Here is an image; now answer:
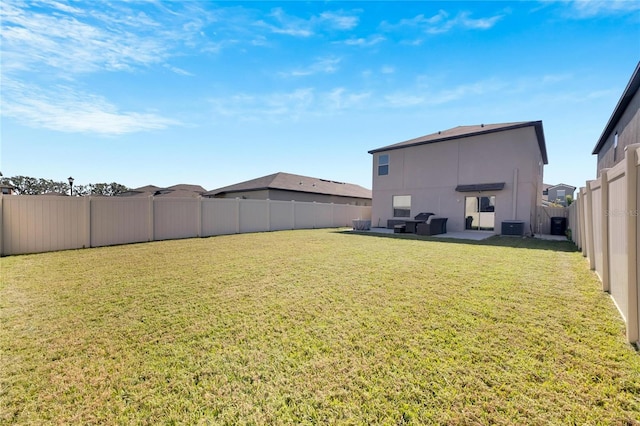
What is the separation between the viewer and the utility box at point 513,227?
13.2m

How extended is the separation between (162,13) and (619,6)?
12366mm

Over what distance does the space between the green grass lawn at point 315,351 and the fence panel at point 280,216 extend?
443 inches

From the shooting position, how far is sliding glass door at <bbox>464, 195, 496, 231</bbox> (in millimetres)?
14623

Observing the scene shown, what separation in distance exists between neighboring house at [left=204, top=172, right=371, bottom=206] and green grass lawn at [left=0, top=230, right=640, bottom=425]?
17613 millimetres

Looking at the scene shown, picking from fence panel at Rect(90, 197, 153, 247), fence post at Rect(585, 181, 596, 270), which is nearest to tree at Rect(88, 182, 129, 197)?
fence panel at Rect(90, 197, 153, 247)

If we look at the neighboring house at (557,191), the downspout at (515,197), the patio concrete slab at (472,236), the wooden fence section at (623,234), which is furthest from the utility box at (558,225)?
the neighboring house at (557,191)

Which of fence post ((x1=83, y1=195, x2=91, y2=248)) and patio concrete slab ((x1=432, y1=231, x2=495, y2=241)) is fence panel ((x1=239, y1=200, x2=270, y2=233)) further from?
patio concrete slab ((x1=432, y1=231, x2=495, y2=241))

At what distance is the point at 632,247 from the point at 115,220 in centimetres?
1306

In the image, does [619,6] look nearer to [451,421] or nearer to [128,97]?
A: [451,421]

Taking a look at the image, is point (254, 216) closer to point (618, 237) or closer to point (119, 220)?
point (119, 220)

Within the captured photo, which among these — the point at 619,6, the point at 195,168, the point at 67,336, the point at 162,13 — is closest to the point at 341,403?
the point at 67,336

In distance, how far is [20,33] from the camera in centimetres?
627

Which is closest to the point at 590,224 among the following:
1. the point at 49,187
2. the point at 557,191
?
the point at 557,191

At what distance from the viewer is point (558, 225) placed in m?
13.9
